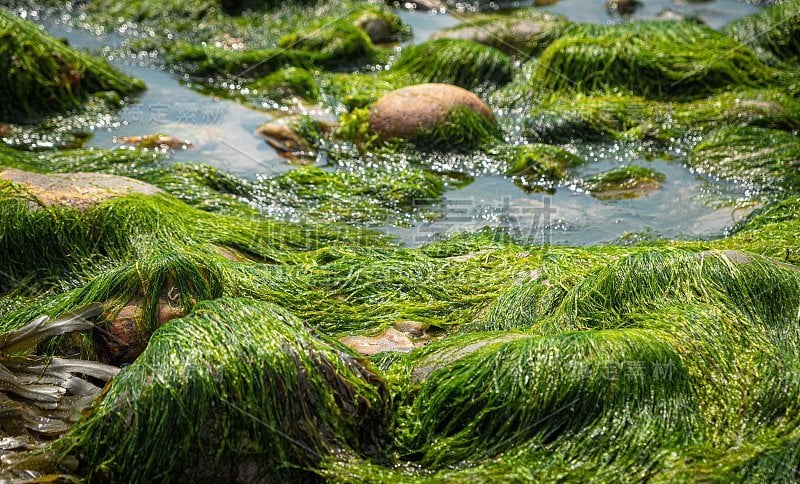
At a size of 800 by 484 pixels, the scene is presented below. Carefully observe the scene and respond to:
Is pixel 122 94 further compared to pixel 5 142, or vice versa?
pixel 122 94

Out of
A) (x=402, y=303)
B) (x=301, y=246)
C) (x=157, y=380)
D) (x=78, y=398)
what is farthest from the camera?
(x=301, y=246)

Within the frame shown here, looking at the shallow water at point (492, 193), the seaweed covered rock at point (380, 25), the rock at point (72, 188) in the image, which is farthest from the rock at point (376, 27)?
the rock at point (72, 188)

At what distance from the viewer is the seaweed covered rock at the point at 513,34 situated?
292 inches

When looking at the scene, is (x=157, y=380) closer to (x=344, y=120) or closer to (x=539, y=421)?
(x=539, y=421)

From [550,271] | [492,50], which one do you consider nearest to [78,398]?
[550,271]

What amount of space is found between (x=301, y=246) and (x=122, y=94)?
2785 mm

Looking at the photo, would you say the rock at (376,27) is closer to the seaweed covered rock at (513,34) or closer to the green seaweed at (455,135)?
the seaweed covered rock at (513,34)

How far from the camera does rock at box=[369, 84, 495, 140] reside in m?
5.79

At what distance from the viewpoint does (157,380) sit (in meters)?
2.68

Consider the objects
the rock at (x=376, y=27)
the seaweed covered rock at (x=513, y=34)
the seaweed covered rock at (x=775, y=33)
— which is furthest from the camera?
the rock at (x=376, y=27)

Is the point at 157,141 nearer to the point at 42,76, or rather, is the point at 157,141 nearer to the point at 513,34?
the point at 42,76

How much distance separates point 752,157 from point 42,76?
4994 millimetres

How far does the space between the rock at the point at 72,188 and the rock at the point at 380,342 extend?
1627 mm

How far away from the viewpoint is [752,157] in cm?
557
